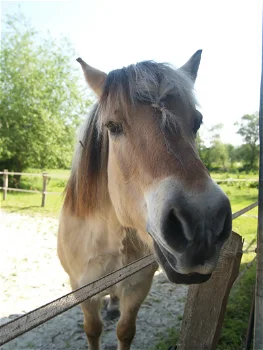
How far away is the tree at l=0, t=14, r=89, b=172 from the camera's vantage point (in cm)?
1750

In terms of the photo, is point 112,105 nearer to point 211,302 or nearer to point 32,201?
point 211,302

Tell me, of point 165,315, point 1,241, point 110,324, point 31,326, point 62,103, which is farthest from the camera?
point 62,103

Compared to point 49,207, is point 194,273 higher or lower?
higher

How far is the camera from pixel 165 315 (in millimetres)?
4031

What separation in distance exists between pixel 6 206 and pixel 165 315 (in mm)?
9740

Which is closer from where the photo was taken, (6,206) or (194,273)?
(194,273)

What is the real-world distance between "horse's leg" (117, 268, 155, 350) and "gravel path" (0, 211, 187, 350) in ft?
2.29

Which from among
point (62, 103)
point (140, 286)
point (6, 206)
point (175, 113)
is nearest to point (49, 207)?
point (6, 206)

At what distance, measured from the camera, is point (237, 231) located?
8.59m

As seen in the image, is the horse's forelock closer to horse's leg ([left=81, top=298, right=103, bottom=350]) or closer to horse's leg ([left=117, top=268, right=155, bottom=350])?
horse's leg ([left=117, top=268, right=155, bottom=350])

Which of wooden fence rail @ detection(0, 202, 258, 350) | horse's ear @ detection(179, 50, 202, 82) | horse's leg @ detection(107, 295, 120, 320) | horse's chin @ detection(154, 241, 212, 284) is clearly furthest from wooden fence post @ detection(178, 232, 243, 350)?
horse's leg @ detection(107, 295, 120, 320)

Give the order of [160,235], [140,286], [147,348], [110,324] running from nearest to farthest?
[160,235] < [140,286] < [147,348] < [110,324]

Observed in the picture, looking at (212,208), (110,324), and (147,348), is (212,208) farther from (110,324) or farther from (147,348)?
(110,324)

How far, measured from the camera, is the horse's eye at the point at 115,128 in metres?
1.80
